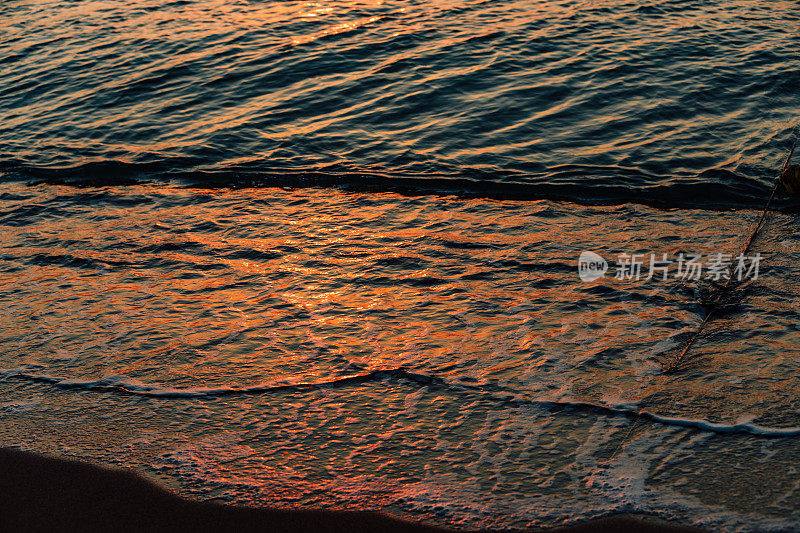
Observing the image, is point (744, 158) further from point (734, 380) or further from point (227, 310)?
point (227, 310)

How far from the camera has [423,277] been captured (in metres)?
5.77

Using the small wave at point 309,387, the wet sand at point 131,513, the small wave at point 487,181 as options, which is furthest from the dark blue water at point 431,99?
the wet sand at point 131,513

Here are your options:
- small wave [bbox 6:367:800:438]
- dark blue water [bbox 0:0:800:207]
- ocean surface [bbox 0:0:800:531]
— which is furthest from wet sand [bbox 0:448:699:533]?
dark blue water [bbox 0:0:800:207]

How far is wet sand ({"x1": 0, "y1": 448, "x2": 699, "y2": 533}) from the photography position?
11.0ft

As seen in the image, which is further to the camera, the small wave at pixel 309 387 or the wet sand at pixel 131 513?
the small wave at pixel 309 387

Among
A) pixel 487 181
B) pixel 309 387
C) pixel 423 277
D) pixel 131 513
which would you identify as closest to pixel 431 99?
pixel 487 181

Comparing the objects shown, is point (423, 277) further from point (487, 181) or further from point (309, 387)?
point (487, 181)

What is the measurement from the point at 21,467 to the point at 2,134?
8.43m

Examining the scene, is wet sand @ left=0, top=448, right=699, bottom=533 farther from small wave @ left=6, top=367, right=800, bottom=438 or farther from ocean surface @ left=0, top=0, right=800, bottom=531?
small wave @ left=6, top=367, right=800, bottom=438

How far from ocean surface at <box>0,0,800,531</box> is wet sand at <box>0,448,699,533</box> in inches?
3.5

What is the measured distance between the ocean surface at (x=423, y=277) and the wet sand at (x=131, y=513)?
0.29ft

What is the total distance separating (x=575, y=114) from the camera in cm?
935

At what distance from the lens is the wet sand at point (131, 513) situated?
3357mm

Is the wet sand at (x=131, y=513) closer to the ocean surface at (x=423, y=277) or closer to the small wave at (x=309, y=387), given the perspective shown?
the ocean surface at (x=423, y=277)
